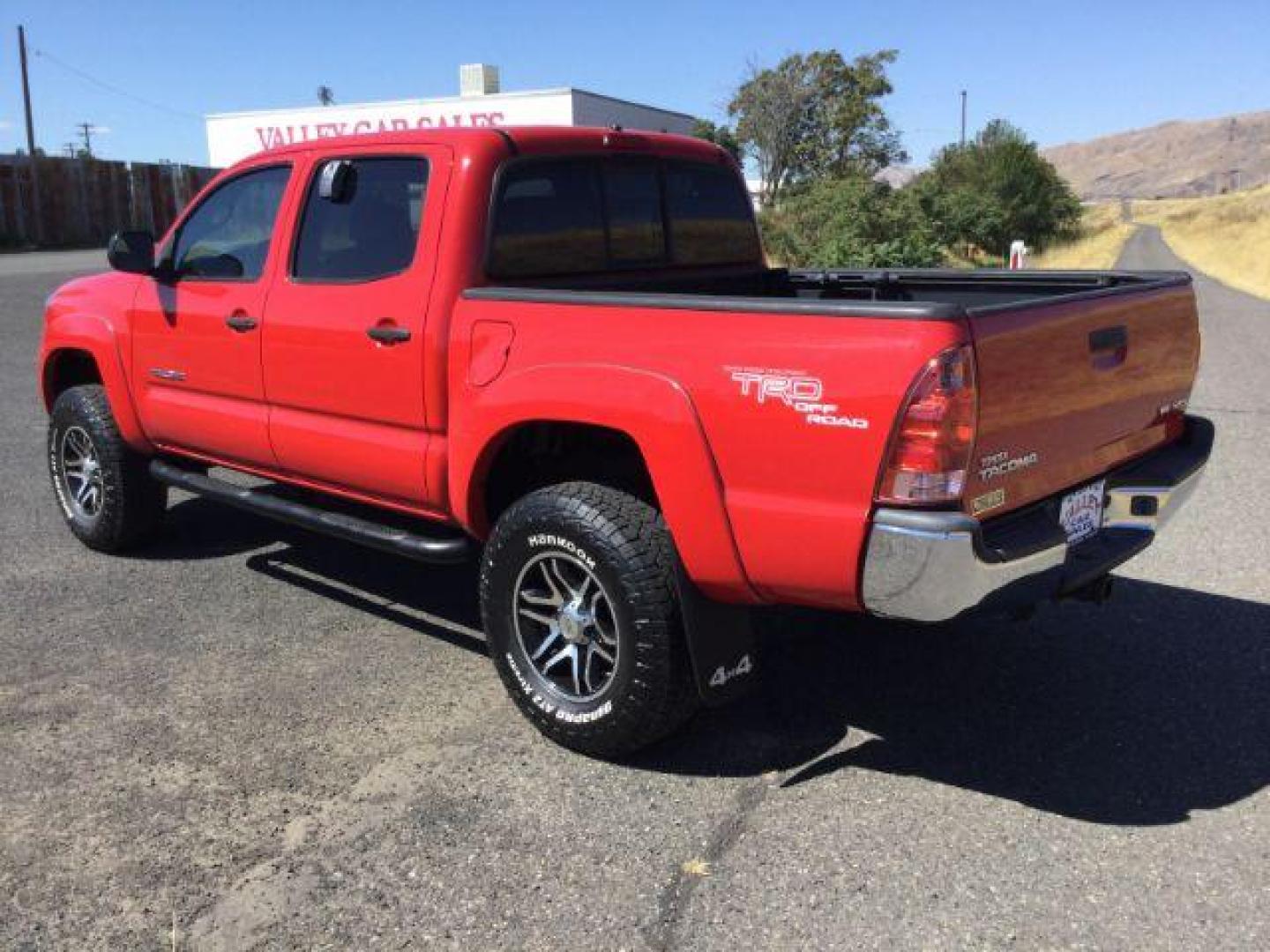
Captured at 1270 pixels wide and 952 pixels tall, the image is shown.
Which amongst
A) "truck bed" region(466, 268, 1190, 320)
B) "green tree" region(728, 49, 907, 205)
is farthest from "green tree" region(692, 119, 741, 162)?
"truck bed" region(466, 268, 1190, 320)

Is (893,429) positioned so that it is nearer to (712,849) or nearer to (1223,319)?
(712,849)

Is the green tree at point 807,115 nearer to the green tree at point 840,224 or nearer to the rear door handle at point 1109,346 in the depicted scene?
the green tree at point 840,224

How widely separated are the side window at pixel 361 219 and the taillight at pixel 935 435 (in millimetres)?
2023

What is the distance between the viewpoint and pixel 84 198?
37562 mm

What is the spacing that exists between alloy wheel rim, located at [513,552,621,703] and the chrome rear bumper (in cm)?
95

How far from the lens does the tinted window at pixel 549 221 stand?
13.3ft

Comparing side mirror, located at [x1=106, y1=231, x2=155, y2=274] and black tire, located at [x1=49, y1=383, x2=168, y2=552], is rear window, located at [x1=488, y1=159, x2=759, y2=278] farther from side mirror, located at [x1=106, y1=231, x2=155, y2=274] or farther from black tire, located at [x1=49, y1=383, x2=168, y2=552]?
black tire, located at [x1=49, y1=383, x2=168, y2=552]

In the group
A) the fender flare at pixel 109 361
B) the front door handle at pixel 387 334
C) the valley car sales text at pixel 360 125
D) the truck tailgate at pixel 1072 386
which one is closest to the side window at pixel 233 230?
the fender flare at pixel 109 361

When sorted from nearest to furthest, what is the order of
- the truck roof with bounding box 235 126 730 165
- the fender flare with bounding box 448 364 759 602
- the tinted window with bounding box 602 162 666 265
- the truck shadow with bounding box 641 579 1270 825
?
the fender flare with bounding box 448 364 759 602, the truck shadow with bounding box 641 579 1270 825, the truck roof with bounding box 235 126 730 165, the tinted window with bounding box 602 162 666 265

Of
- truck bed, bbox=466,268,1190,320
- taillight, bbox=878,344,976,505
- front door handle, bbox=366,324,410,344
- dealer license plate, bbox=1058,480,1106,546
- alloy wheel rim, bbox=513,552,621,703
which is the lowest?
alloy wheel rim, bbox=513,552,621,703

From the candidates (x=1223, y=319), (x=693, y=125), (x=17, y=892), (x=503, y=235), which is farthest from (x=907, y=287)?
(x=693, y=125)

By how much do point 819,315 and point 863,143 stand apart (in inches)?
1765

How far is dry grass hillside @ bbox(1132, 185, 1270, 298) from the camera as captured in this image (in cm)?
3412

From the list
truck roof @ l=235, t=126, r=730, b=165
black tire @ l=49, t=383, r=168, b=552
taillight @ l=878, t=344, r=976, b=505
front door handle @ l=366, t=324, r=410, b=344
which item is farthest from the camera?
black tire @ l=49, t=383, r=168, b=552
